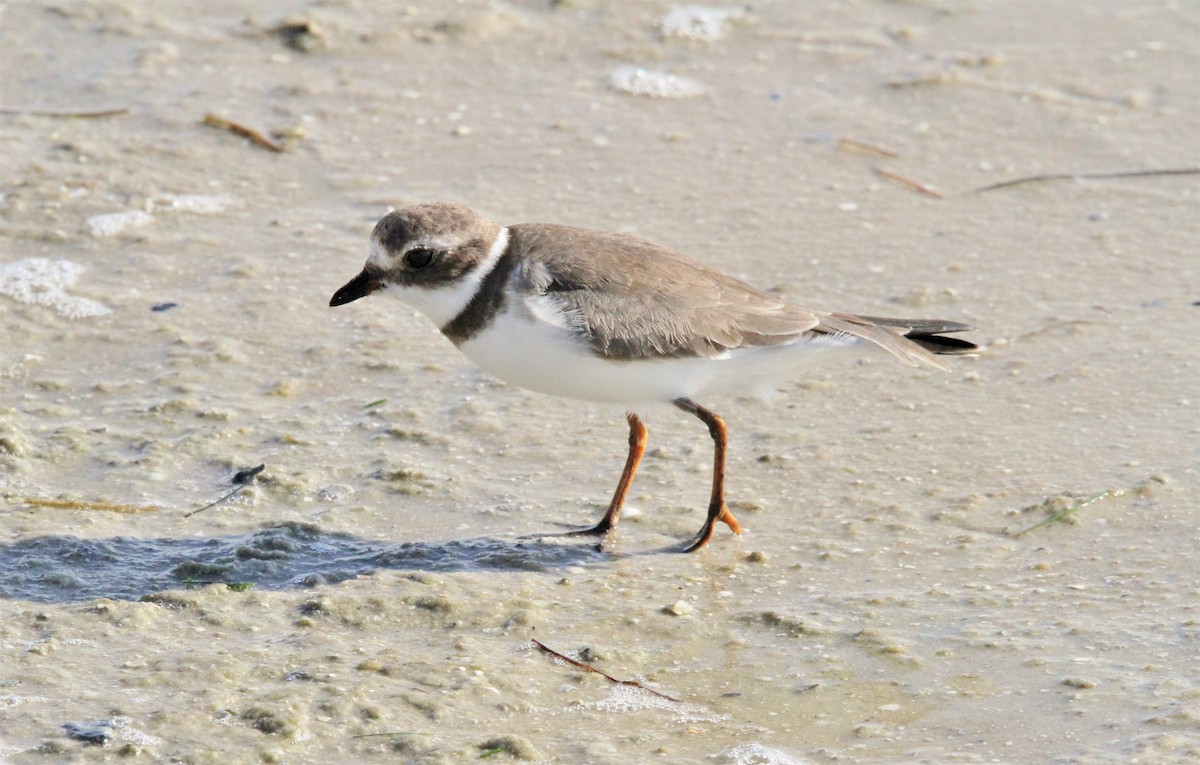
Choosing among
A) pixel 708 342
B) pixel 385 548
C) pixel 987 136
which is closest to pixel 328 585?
pixel 385 548

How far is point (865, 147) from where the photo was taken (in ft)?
26.1

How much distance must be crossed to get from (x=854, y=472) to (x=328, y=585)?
6.38ft

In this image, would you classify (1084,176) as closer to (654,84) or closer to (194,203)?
(654,84)

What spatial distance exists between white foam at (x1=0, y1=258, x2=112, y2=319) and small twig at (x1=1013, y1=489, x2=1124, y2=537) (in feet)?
12.4

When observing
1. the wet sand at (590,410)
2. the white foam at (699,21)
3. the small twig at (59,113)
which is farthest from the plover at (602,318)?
the white foam at (699,21)

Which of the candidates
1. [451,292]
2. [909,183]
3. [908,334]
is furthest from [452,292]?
[909,183]

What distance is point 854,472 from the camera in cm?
545

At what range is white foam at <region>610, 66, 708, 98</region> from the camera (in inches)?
336

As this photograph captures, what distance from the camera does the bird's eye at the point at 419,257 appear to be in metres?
4.89

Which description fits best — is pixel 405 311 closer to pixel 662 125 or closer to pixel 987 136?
pixel 662 125

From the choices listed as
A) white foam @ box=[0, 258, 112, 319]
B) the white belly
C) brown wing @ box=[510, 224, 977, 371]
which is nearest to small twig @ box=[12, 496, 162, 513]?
the white belly

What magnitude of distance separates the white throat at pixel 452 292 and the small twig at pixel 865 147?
343 centimetres

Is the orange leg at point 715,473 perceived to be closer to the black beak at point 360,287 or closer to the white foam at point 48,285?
the black beak at point 360,287

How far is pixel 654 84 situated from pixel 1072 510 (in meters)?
4.27
